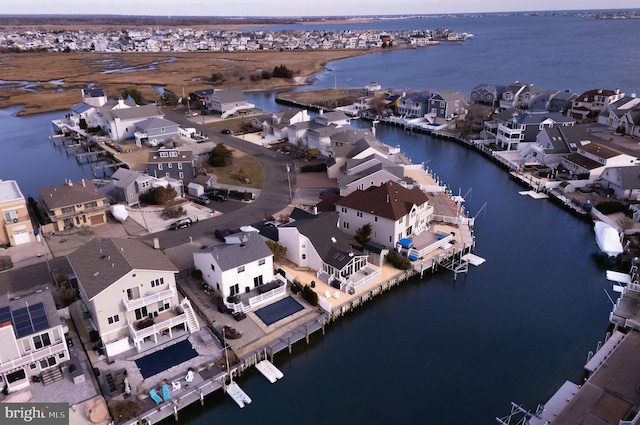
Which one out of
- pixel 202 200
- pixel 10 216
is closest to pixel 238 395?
pixel 202 200

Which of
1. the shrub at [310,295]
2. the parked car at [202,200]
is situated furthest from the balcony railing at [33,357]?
the parked car at [202,200]

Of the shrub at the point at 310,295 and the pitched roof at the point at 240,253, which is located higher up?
the pitched roof at the point at 240,253

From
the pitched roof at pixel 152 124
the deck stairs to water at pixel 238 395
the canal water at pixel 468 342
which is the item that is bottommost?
the canal water at pixel 468 342

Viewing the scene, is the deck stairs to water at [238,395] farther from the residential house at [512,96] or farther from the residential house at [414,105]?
the residential house at [512,96]

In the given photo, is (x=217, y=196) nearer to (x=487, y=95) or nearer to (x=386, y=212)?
(x=386, y=212)

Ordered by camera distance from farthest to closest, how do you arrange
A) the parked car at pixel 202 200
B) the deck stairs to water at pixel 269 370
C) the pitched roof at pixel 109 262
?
the parked car at pixel 202 200 → the pitched roof at pixel 109 262 → the deck stairs to water at pixel 269 370

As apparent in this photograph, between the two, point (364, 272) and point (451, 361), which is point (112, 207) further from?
point (451, 361)
